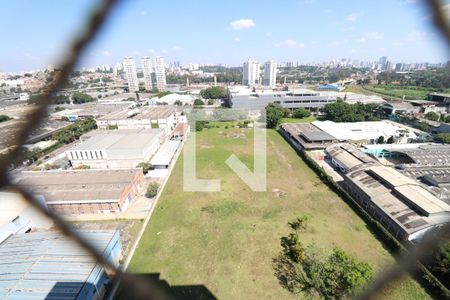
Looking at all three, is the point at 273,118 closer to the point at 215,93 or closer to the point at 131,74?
the point at 215,93

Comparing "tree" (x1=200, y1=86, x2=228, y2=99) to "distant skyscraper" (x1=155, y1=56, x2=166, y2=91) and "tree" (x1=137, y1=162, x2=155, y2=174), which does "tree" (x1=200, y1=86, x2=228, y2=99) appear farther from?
"tree" (x1=137, y1=162, x2=155, y2=174)

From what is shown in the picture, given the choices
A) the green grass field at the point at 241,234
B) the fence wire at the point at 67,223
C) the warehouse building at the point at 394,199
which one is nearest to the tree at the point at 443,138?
the warehouse building at the point at 394,199

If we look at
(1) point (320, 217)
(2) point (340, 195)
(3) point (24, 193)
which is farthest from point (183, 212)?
(3) point (24, 193)

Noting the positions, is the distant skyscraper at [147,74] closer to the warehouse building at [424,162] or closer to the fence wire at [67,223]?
the warehouse building at [424,162]

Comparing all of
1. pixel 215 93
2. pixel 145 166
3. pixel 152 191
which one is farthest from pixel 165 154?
pixel 215 93

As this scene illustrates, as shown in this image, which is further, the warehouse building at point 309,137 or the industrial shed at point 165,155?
the warehouse building at point 309,137

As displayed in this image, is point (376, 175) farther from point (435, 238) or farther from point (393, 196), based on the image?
point (435, 238)
